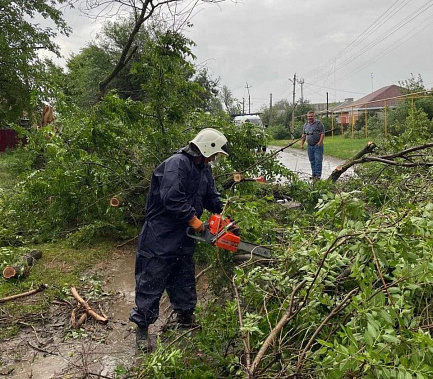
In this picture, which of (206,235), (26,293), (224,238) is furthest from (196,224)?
(26,293)

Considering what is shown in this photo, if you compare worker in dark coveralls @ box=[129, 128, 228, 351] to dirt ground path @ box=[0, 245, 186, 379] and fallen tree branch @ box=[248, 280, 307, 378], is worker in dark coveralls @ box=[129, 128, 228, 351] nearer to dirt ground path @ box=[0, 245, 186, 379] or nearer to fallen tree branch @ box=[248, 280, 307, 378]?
dirt ground path @ box=[0, 245, 186, 379]

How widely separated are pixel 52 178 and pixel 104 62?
20.1m

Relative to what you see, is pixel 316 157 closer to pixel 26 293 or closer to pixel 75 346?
pixel 26 293

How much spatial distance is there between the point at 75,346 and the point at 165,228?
1174 millimetres

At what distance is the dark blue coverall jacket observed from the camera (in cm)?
306

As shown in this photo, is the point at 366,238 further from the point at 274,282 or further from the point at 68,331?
the point at 68,331

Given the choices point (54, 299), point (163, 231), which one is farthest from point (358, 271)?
point (54, 299)

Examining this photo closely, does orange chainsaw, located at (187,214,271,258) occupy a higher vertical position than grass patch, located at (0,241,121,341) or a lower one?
higher

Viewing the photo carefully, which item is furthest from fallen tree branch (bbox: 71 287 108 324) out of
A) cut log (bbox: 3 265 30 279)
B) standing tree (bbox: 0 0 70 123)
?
standing tree (bbox: 0 0 70 123)

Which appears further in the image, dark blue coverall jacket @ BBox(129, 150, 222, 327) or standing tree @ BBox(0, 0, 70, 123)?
standing tree @ BBox(0, 0, 70, 123)

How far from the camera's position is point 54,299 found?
4004mm

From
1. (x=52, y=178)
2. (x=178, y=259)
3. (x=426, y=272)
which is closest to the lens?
(x=426, y=272)

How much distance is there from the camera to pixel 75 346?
10.8ft

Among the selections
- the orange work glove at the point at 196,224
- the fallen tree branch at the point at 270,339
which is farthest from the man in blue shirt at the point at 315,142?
the fallen tree branch at the point at 270,339
